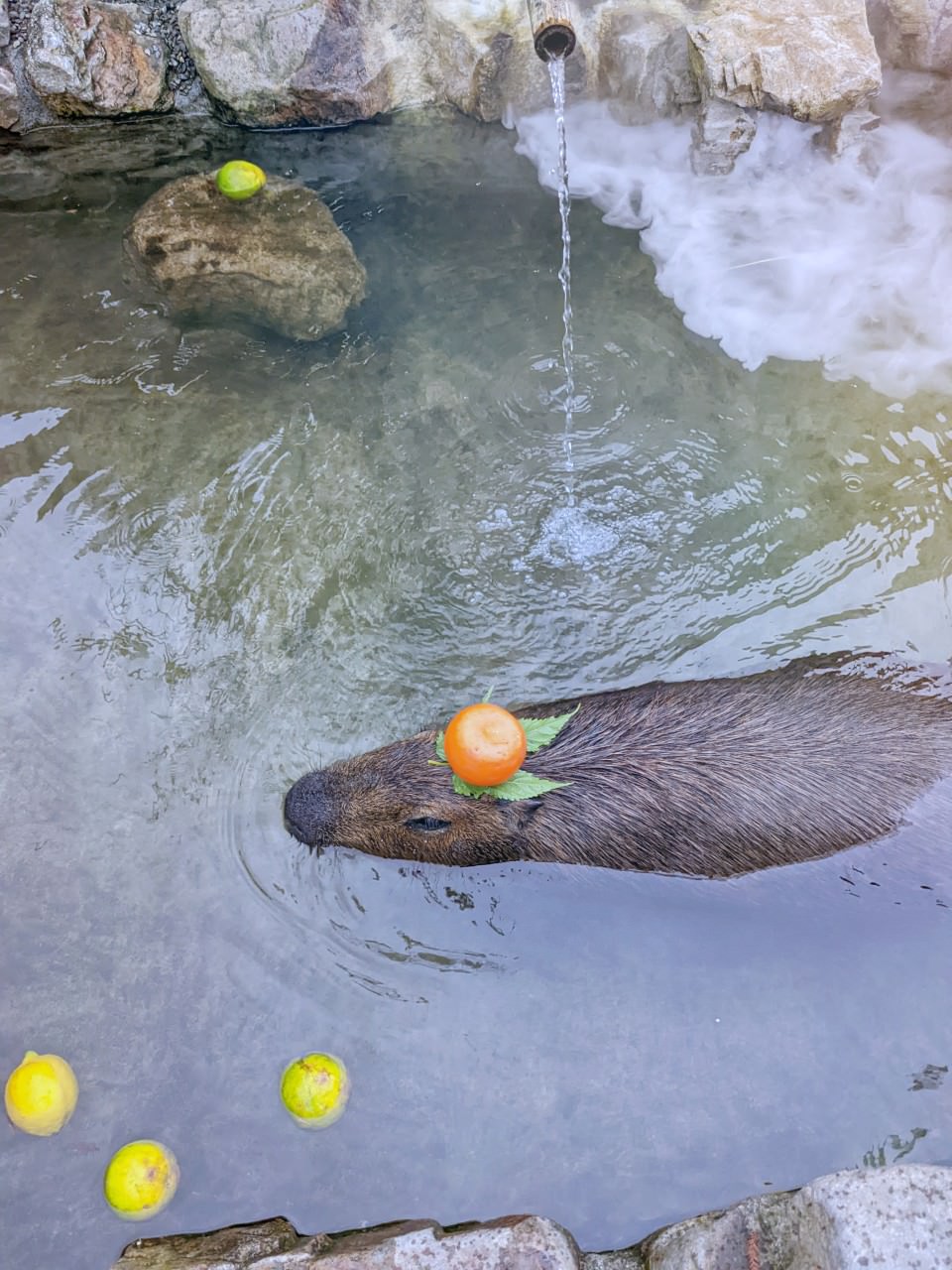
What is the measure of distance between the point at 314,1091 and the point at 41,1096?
0.79m

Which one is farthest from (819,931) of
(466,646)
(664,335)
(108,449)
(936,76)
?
(936,76)

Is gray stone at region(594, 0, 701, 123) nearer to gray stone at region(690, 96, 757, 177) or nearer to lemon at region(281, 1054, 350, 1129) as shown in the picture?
gray stone at region(690, 96, 757, 177)

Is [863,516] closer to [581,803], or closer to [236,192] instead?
[581,803]

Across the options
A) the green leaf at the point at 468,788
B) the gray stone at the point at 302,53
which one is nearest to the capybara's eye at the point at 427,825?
the green leaf at the point at 468,788

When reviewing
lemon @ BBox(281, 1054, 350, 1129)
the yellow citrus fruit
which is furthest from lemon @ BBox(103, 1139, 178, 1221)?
the yellow citrus fruit

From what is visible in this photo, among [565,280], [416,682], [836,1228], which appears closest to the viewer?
[836,1228]

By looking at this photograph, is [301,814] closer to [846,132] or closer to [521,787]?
[521,787]

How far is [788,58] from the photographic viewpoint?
450 cm

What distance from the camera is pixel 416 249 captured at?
4.86 m

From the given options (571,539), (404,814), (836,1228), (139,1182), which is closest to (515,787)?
(404,814)

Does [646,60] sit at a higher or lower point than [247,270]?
higher

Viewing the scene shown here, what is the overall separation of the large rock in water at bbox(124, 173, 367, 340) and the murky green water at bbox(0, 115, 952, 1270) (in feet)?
0.50

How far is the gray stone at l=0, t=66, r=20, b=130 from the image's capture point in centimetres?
514

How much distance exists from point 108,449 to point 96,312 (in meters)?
0.88
